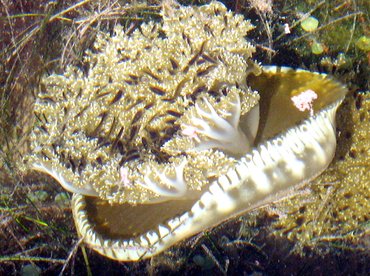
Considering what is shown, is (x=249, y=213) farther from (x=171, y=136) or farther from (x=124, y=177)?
(x=124, y=177)

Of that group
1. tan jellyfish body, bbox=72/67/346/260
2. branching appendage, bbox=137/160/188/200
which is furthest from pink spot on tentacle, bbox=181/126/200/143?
tan jellyfish body, bbox=72/67/346/260

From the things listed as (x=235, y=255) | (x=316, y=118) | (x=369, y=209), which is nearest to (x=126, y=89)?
(x=316, y=118)

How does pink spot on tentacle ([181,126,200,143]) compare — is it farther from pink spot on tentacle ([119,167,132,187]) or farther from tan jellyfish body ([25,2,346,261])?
Answer: pink spot on tentacle ([119,167,132,187])

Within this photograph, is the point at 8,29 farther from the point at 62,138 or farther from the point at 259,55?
the point at 259,55

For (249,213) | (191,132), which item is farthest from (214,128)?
(249,213)

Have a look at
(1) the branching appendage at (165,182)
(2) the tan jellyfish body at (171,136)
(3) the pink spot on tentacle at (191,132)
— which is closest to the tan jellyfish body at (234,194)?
(2) the tan jellyfish body at (171,136)

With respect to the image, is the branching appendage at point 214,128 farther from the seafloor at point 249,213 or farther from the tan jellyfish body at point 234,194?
the seafloor at point 249,213
